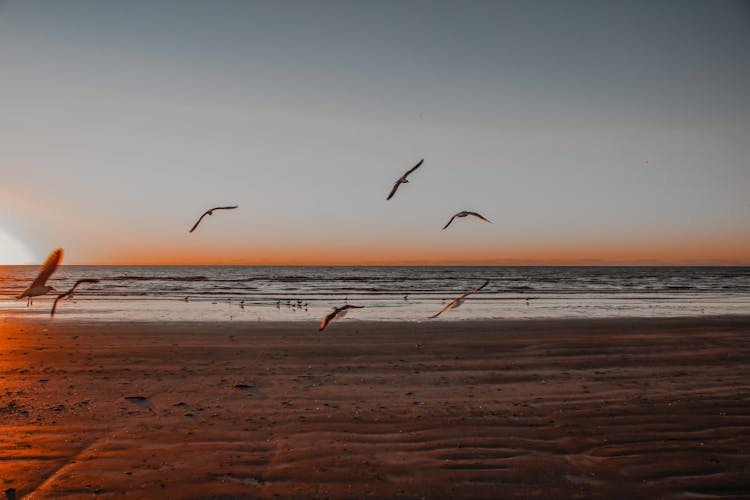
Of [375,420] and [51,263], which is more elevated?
[51,263]

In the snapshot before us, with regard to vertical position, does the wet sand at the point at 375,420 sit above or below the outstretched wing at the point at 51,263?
below

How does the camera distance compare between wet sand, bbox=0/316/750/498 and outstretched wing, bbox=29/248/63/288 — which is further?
wet sand, bbox=0/316/750/498

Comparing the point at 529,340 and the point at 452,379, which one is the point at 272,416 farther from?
the point at 529,340

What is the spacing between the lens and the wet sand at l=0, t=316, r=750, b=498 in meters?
5.82

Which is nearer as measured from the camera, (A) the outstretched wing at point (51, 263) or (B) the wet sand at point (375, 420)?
(A) the outstretched wing at point (51, 263)

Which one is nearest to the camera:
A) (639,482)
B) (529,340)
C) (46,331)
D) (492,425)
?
(639,482)

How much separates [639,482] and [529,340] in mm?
9620

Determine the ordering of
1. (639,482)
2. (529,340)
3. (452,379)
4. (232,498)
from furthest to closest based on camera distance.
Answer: (529,340)
(452,379)
(639,482)
(232,498)

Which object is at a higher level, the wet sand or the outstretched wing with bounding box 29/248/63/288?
the outstretched wing with bounding box 29/248/63/288

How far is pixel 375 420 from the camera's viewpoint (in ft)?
25.4

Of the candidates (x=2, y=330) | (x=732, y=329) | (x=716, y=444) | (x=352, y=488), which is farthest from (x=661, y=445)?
(x=2, y=330)

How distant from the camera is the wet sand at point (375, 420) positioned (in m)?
5.82

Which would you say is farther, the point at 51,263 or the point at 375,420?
the point at 375,420

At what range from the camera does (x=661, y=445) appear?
22.3 ft
